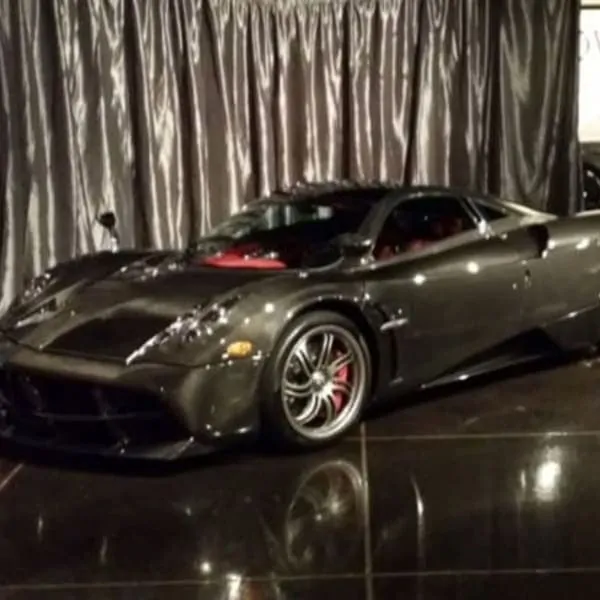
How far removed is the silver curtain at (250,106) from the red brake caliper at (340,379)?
2967 millimetres

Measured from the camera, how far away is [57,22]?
26.3 ft

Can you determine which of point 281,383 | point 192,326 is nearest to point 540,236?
point 281,383

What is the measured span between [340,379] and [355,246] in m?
0.58

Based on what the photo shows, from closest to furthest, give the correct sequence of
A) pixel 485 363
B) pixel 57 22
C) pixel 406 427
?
pixel 406 427
pixel 485 363
pixel 57 22

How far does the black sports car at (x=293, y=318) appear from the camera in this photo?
512cm

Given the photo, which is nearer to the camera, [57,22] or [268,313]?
[268,313]

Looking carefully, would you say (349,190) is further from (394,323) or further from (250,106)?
(250,106)

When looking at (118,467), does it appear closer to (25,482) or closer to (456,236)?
(25,482)

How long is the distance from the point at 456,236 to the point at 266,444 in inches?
56.2

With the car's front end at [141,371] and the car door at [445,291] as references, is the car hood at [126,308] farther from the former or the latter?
the car door at [445,291]

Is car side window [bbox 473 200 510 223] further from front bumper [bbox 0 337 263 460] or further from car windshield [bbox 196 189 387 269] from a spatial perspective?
front bumper [bbox 0 337 263 460]

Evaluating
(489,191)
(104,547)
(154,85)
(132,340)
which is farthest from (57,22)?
(104,547)

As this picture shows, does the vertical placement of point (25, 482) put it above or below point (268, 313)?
below

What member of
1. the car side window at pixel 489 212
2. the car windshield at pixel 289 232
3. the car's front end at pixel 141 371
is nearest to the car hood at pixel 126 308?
the car's front end at pixel 141 371
